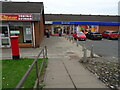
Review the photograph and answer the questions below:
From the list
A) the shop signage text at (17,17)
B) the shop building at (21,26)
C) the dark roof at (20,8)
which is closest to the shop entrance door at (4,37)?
the shop building at (21,26)

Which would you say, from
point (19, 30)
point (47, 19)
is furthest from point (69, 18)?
point (19, 30)

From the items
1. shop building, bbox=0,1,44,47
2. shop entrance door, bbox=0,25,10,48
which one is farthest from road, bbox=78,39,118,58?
→ shop entrance door, bbox=0,25,10,48

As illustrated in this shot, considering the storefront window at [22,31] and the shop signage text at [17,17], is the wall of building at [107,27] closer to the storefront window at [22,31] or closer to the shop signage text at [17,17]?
the storefront window at [22,31]

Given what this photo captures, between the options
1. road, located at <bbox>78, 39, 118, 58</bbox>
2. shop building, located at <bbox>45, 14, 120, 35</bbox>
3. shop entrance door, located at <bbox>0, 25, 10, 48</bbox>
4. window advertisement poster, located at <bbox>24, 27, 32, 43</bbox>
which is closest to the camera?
road, located at <bbox>78, 39, 118, 58</bbox>

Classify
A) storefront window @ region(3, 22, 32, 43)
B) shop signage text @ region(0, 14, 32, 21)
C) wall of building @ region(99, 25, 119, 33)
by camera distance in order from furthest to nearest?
wall of building @ region(99, 25, 119, 33) → storefront window @ region(3, 22, 32, 43) → shop signage text @ region(0, 14, 32, 21)

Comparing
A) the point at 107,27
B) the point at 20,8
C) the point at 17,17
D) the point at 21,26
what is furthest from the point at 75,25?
the point at 17,17

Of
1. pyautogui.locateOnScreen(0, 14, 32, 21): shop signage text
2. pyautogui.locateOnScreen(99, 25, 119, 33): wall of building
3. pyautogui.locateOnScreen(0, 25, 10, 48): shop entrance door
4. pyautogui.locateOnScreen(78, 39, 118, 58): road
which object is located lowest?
pyautogui.locateOnScreen(78, 39, 118, 58): road

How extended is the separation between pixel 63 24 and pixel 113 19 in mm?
14952

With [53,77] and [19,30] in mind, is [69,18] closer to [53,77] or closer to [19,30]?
[19,30]

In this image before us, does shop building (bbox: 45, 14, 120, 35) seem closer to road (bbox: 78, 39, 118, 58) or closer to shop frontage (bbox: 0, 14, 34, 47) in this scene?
road (bbox: 78, 39, 118, 58)

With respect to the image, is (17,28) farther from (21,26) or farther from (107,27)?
(107,27)

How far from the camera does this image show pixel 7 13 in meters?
11.6

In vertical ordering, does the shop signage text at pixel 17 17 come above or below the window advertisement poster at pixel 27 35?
above

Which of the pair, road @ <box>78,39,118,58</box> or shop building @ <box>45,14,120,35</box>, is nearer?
road @ <box>78,39,118,58</box>
